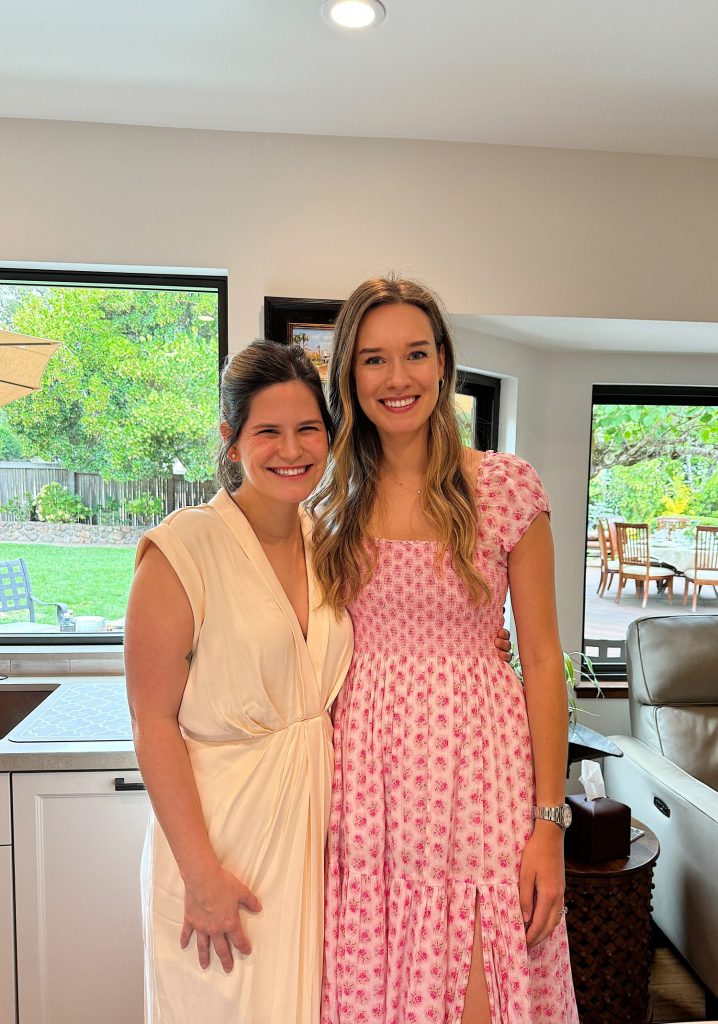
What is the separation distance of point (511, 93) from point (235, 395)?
1264 mm

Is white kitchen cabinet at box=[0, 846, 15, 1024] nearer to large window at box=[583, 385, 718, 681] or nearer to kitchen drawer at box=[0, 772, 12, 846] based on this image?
kitchen drawer at box=[0, 772, 12, 846]

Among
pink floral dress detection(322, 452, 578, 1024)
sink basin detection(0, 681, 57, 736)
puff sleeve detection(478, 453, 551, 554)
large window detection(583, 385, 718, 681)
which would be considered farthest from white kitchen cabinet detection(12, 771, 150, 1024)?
large window detection(583, 385, 718, 681)

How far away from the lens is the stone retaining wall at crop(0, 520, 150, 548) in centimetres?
241

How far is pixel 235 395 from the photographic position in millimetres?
1209

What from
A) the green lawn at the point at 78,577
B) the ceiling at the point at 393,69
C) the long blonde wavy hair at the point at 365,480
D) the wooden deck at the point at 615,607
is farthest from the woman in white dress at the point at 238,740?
the wooden deck at the point at 615,607

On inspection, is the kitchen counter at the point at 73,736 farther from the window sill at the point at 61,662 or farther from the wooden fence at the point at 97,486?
the wooden fence at the point at 97,486

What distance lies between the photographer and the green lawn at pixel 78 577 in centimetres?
242

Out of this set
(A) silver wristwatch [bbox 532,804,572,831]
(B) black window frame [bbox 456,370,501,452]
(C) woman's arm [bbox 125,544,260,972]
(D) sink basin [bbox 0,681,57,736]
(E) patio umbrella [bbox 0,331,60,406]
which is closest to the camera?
(C) woman's arm [bbox 125,544,260,972]

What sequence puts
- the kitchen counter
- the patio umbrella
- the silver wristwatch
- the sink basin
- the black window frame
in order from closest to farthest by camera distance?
1. the silver wristwatch
2. the kitchen counter
3. the patio umbrella
4. the sink basin
5. the black window frame

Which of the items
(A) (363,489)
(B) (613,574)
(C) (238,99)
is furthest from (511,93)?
(B) (613,574)

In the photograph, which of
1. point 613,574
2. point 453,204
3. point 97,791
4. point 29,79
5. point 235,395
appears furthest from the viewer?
point 613,574

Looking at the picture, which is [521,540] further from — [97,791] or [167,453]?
[167,453]

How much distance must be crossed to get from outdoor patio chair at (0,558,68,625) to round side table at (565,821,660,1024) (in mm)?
1813

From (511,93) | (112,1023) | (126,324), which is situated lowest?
(112,1023)
